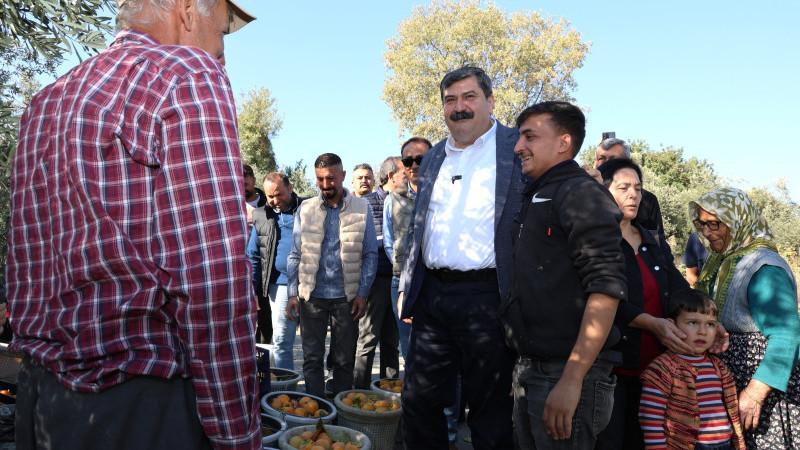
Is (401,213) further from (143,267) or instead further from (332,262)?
(143,267)

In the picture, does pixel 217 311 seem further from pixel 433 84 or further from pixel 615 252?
pixel 433 84

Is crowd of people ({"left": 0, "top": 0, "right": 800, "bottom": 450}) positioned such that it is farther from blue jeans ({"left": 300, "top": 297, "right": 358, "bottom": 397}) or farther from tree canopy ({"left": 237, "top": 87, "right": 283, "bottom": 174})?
tree canopy ({"left": 237, "top": 87, "right": 283, "bottom": 174})

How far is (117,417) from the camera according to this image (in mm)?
1334

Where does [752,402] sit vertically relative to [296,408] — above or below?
above

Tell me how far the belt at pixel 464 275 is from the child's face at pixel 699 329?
1.15 m

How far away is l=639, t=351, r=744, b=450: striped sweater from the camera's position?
3088 mm

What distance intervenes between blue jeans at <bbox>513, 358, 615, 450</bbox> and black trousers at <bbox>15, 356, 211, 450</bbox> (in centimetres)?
154

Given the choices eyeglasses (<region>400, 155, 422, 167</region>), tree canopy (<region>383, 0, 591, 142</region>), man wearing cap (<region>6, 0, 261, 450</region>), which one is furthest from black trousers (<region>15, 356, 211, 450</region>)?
tree canopy (<region>383, 0, 591, 142</region>)

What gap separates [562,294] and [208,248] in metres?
1.63

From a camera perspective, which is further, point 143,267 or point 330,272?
point 330,272

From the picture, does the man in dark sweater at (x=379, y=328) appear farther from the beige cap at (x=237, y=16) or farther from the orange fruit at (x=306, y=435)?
the beige cap at (x=237, y=16)

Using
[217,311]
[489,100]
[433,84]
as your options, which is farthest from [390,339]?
[433,84]

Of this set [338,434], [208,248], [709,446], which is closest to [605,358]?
[709,446]

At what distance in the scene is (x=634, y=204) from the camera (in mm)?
3592
